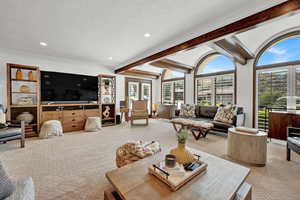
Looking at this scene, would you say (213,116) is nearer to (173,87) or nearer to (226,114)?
(226,114)

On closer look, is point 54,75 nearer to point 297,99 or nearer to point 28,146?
point 28,146

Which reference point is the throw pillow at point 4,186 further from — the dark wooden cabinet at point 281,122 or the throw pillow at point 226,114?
the dark wooden cabinet at point 281,122

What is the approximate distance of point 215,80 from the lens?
498 centimetres

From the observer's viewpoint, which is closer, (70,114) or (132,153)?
(132,153)

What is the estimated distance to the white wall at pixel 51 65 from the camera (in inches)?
141

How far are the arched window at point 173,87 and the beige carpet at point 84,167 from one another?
3525 mm

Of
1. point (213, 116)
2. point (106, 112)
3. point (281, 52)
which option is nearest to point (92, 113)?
point (106, 112)

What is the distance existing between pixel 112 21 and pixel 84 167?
257cm

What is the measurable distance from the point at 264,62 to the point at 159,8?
12.7 feet

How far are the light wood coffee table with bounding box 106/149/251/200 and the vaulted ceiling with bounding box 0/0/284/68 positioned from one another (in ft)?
7.13

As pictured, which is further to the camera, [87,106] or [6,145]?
[87,106]

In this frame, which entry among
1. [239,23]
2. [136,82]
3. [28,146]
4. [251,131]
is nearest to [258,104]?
[251,131]

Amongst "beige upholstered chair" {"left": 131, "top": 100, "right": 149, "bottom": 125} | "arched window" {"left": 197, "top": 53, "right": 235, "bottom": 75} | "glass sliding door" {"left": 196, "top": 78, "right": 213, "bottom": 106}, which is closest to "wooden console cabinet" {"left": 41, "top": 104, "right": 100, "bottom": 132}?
"beige upholstered chair" {"left": 131, "top": 100, "right": 149, "bottom": 125}

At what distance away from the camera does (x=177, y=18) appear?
2213 mm
